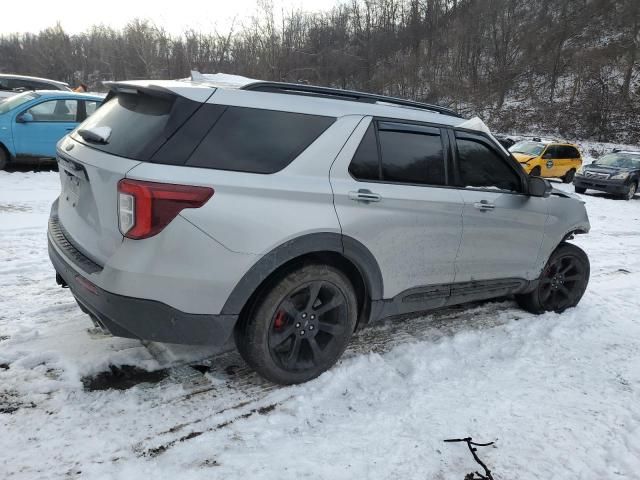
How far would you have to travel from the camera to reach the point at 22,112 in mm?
9727

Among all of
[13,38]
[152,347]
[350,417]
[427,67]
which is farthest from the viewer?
[13,38]

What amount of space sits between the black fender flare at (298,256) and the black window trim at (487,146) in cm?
102

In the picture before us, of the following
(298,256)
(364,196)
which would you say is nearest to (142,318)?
(298,256)

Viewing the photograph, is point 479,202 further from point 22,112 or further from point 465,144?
point 22,112

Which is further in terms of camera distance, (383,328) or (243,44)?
(243,44)

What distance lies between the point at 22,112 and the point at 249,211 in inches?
365

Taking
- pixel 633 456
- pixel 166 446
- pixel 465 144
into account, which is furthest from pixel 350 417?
pixel 465 144

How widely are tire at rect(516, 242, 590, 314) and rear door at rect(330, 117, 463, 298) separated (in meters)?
1.49

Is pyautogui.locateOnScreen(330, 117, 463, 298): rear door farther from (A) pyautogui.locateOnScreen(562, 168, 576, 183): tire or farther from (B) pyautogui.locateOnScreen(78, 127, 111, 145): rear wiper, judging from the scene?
(A) pyautogui.locateOnScreen(562, 168, 576, 183): tire

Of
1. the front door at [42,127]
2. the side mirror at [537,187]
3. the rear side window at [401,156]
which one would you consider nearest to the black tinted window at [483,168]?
the side mirror at [537,187]

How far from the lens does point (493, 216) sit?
3.92 m

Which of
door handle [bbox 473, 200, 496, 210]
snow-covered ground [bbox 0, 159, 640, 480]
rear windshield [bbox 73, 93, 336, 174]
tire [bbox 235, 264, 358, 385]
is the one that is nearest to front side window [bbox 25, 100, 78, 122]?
snow-covered ground [bbox 0, 159, 640, 480]

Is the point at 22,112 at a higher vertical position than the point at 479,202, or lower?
higher

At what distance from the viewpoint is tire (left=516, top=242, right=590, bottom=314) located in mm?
4715
